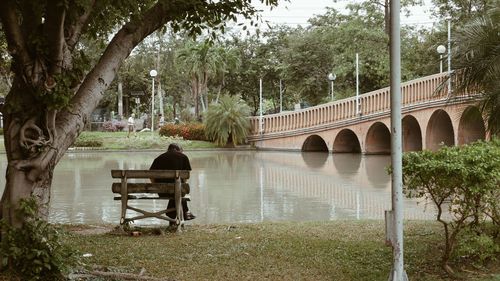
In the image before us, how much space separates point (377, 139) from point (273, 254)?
31.0 metres

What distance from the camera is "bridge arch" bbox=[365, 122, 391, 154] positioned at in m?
35.8

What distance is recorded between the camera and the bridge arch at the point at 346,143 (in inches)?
1510

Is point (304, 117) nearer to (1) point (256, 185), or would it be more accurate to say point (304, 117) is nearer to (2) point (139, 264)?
(1) point (256, 185)

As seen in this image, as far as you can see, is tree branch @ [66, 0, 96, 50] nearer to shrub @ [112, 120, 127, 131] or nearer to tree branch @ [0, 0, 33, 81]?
tree branch @ [0, 0, 33, 81]

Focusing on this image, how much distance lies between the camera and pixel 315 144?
1620 inches


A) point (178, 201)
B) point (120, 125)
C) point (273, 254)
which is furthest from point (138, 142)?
point (273, 254)

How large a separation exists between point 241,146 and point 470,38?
33.3m

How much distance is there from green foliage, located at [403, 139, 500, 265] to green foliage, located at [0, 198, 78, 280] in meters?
3.03

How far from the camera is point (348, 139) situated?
129 ft

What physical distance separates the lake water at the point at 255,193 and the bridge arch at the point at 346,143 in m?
8.44

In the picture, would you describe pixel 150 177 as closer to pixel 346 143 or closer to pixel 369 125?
pixel 369 125

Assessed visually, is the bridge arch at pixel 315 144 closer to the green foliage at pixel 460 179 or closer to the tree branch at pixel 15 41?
the green foliage at pixel 460 179

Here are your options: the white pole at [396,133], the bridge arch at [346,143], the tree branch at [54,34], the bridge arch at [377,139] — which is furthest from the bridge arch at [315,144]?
the tree branch at [54,34]

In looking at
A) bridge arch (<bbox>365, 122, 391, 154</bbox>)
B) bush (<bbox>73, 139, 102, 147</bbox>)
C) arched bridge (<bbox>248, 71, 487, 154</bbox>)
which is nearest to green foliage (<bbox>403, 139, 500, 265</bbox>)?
arched bridge (<bbox>248, 71, 487, 154</bbox>)
